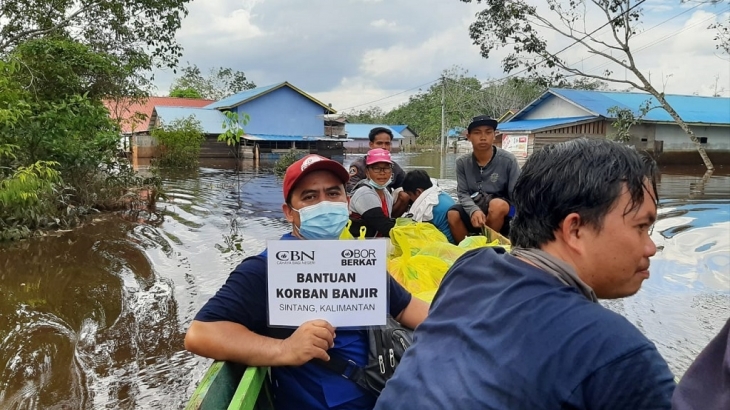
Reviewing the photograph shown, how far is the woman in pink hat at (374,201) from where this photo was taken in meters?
4.77

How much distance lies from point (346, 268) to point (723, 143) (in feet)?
109

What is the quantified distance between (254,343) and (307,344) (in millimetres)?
232

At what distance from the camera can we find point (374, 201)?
489cm

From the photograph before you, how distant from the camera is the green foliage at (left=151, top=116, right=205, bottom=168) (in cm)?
2655

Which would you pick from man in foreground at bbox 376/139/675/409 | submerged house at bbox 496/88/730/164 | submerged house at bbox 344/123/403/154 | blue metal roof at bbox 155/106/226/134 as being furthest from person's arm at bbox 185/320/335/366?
submerged house at bbox 344/123/403/154

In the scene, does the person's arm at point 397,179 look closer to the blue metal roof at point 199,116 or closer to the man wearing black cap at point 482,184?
the man wearing black cap at point 482,184

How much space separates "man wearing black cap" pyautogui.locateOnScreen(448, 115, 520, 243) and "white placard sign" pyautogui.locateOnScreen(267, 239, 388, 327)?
3.12 meters

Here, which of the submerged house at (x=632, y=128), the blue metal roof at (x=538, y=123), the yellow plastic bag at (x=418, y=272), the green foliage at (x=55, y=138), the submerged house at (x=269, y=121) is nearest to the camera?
the yellow plastic bag at (x=418, y=272)

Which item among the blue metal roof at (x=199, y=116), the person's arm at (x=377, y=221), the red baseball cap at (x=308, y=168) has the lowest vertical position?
the person's arm at (x=377, y=221)

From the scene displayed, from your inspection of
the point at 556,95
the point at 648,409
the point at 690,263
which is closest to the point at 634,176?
the point at 648,409

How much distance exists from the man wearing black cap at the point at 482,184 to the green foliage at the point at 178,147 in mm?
23400

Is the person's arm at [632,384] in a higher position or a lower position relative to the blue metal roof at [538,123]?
lower

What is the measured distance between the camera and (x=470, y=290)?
131 centimetres

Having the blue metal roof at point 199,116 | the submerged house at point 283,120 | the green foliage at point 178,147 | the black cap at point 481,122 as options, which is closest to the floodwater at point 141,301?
the black cap at point 481,122
